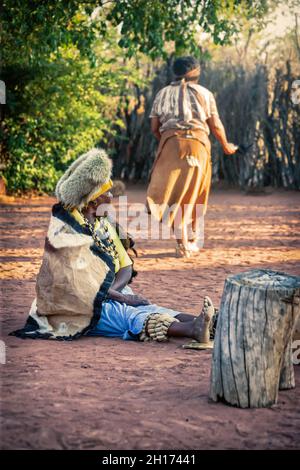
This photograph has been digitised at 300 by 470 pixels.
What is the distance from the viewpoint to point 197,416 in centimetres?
336

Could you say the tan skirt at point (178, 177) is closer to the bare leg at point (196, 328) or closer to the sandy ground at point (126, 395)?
the sandy ground at point (126, 395)

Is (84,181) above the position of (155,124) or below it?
below

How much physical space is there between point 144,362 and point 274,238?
5372 millimetres

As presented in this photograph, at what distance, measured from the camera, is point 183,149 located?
758 cm

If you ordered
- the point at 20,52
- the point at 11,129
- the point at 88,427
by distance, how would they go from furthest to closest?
the point at 11,129, the point at 20,52, the point at 88,427

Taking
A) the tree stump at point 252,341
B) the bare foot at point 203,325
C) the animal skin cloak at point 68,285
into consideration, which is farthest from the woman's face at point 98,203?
the tree stump at point 252,341

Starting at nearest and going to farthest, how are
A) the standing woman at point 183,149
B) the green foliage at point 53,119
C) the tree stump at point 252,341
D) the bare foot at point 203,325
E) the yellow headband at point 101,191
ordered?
the tree stump at point 252,341 → the bare foot at point 203,325 → the yellow headband at point 101,191 → the standing woman at point 183,149 → the green foliage at point 53,119

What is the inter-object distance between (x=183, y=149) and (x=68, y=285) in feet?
10.9

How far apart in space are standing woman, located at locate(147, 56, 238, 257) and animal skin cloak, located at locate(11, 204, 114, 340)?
301 cm

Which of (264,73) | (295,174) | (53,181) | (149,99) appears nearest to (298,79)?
(264,73)

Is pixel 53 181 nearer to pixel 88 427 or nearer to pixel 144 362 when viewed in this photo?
pixel 144 362

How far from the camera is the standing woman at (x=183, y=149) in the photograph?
755cm

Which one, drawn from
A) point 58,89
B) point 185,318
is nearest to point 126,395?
point 185,318

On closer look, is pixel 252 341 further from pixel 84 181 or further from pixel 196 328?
pixel 84 181
